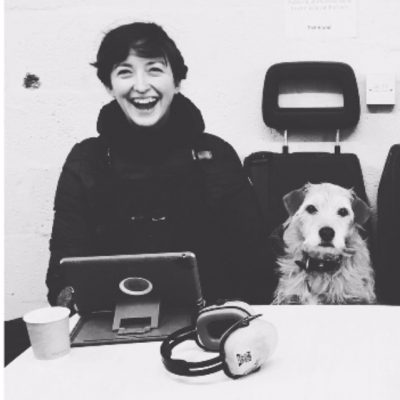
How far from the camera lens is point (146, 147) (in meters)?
1.61

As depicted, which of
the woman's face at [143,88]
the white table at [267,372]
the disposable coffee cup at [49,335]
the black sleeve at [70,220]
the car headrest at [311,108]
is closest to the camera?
the white table at [267,372]

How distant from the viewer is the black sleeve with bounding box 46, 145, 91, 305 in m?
1.51

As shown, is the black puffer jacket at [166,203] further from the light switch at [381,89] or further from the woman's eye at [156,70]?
the light switch at [381,89]

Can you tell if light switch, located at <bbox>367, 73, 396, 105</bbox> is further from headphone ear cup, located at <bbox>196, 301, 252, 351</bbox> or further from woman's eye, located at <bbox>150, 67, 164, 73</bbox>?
headphone ear cup, located at <bbox>196, 301, 252, 351</bbox>

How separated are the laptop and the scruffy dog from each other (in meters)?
0.70

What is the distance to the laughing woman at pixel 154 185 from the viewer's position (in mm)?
1528

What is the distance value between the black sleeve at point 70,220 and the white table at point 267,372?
0.65 meters

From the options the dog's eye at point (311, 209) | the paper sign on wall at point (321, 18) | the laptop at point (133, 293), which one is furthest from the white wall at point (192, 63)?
the laptop at point (133, 293)

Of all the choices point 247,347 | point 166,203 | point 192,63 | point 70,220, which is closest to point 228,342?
point 247,347

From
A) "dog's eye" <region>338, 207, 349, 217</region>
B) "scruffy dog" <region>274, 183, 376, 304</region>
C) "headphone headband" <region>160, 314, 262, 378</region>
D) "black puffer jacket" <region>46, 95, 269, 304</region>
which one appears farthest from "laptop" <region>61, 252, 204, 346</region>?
"dog's eye" <region>338, 207, 349, 217</region>

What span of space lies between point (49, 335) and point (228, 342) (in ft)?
1.03

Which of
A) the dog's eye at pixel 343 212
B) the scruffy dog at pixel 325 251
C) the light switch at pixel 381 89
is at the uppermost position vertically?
the light switch at pixel 381 89

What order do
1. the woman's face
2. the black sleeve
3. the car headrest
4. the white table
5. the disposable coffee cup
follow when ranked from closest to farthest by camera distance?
the white table → the disposable coffee cup → the black sleeve → the woman's face → the car headrest

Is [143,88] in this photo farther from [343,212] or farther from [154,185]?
[343,212]
